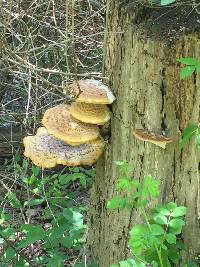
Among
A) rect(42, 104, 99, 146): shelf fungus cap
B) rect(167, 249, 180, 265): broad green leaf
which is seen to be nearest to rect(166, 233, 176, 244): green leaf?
rect(167, 249, 180, 265): broad green leaf

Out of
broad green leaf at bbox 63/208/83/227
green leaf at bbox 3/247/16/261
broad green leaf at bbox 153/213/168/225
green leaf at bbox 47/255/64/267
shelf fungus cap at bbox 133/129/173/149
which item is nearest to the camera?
broad green leaf at bbox 153/213/168/225

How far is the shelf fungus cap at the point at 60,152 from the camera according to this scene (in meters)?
2.91

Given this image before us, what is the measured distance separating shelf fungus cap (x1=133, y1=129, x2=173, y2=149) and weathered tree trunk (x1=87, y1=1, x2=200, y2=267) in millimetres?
46

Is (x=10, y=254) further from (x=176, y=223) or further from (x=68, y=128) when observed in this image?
(x=176, y=223)

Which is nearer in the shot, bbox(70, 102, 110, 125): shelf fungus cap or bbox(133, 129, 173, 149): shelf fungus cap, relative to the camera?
bbox(133, 129, 173, 149): shelf fungus cap

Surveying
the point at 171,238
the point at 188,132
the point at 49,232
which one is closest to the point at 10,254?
the point at 49,232

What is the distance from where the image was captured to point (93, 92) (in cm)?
279

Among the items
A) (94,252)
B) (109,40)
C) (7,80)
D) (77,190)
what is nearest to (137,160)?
(109,40)

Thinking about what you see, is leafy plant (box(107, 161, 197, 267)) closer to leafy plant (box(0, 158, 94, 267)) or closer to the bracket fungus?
the bracket fungus

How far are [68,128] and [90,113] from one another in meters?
0.16


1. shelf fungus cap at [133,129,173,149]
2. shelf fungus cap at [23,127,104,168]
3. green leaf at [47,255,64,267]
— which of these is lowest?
green leaf at [47,255,64,267]

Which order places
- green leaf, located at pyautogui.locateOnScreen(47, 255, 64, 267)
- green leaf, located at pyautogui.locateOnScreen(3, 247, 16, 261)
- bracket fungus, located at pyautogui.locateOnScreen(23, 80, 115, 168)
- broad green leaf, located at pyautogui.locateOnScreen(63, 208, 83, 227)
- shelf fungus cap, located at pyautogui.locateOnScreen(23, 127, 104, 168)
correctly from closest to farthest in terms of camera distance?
bracket fungus, located at pyautogui.locateOnScreen(23, 80, 115, 168) < shelf fungus cap, located at pyautogui.locateOnScreen(23, 127, 104, 168) < green leaf, located at pyautogui.locateOnScreen(47, 255, 64, 267) < broad green leaf, located at pyautogui.locateOnScreen(63, 208, 83, 227) < green leaf, located at pyautogui.locateOnScreen(3, 247, 16, 261)

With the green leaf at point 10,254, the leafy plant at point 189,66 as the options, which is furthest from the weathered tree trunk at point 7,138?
→ the leafy plant at point 189,66

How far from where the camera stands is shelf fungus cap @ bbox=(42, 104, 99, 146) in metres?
2.82
